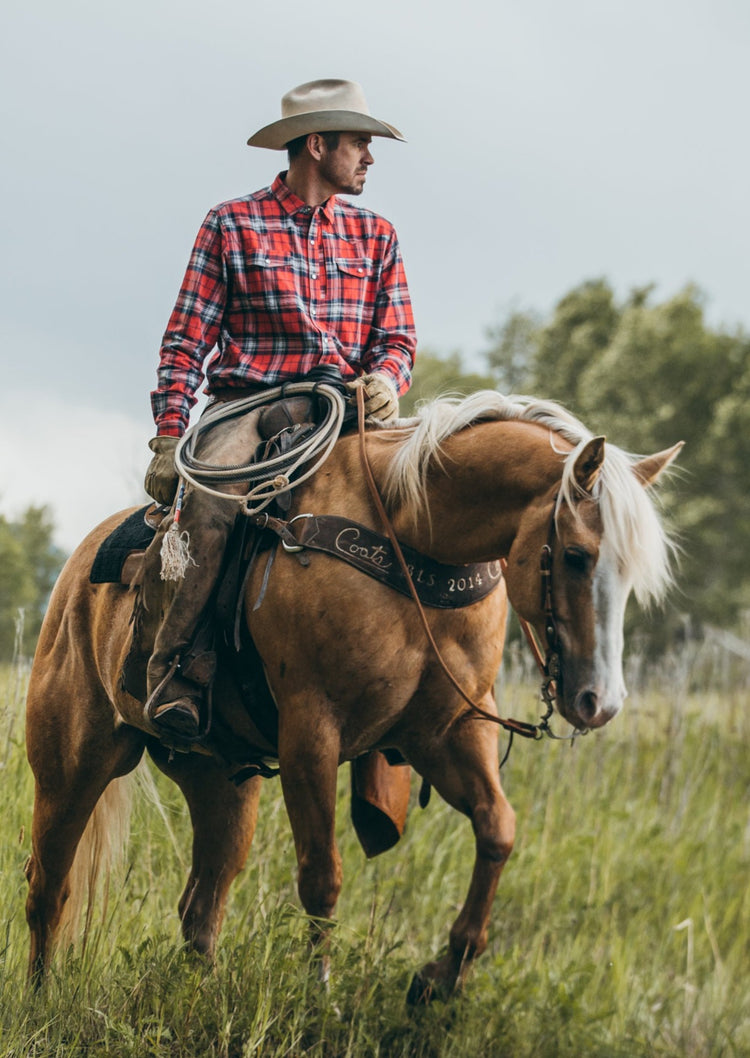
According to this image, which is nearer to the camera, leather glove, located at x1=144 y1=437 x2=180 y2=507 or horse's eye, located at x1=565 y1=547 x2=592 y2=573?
horse's eye, located at x1=565 y1=547 x2=592 y2=573

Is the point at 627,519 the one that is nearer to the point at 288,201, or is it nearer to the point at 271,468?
the point at 271,468

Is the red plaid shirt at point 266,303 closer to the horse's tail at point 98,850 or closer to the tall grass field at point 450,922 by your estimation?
the horse's tail at point 98,850

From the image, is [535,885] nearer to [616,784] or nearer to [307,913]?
[616,784]

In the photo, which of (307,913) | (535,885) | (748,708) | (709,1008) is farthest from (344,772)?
(748,708)

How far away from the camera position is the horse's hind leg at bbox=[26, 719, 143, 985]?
16.6 feet

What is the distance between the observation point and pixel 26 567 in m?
7.87

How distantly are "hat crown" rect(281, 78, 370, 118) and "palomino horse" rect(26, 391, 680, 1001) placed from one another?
1275 mm

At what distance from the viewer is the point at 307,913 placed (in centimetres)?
427

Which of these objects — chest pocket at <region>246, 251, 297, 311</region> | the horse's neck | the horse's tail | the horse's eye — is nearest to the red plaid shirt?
chest pocket at <region>246, 251, 297, 311</region>

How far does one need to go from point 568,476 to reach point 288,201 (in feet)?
5.90

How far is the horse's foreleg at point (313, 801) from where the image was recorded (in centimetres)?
411

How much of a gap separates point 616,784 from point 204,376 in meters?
6.06

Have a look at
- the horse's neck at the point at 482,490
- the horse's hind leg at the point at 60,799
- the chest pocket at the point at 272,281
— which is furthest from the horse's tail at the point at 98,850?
the chest pocket at the point at 272,281

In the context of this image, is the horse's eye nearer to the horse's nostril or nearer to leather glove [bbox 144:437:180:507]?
the horse's nostril
